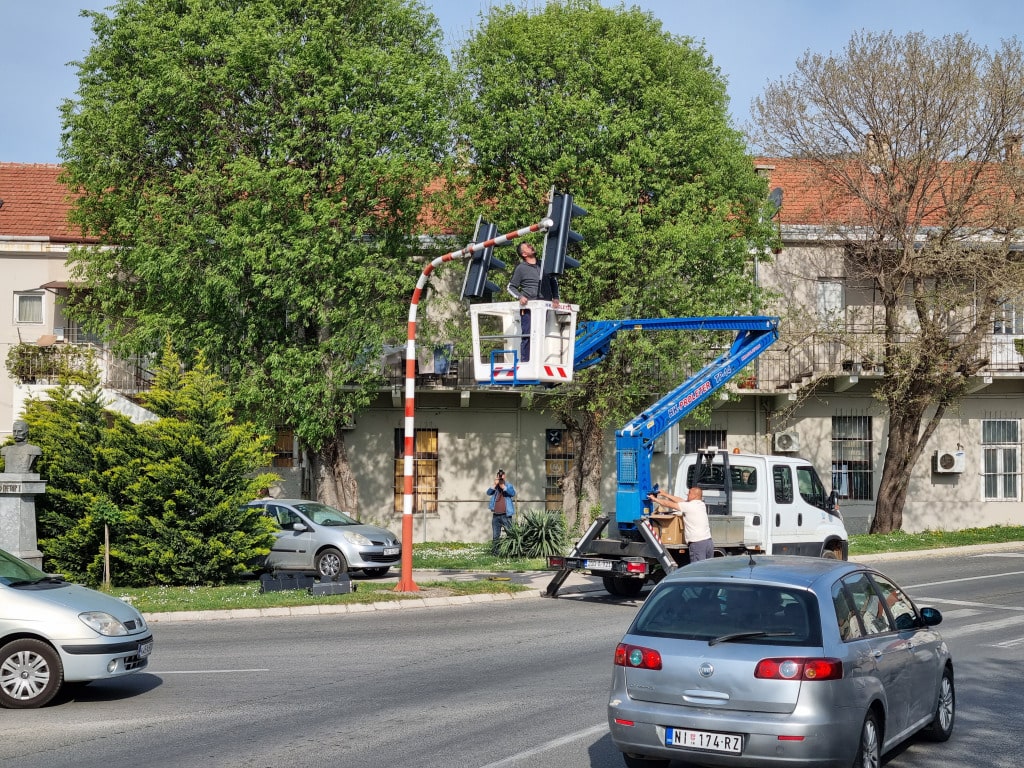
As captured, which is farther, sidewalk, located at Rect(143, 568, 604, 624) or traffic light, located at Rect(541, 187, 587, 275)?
sidewalk, located at Rect(143, 568, 604, 624)

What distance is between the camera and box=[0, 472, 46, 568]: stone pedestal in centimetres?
1950

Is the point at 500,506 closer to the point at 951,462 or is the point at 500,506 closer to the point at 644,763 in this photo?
the point at 951,462

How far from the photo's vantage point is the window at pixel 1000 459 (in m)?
34.6

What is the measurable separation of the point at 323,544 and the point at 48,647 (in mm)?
12198

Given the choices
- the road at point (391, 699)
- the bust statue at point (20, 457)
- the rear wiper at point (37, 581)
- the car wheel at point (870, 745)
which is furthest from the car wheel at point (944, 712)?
the bust statue at point (20, 457)

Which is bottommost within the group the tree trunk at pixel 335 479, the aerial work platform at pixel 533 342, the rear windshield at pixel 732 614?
the rear windshield at pixel 732 614

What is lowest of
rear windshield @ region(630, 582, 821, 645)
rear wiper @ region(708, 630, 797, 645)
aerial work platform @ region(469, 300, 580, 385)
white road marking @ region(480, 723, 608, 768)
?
white road marking @ region(480, 723, 608, 768)

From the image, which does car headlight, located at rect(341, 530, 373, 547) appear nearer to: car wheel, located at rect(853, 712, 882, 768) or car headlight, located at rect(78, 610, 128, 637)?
car headlight, located at rect(78, 610, 128, 637)

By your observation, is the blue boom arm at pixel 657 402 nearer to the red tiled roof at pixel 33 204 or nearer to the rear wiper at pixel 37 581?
the rear wiper at pixel 37 581

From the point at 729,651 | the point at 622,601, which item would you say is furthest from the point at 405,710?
the point at 622,601

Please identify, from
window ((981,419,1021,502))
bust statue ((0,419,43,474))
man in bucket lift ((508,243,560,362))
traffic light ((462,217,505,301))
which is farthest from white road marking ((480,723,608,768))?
window ((981,419,1021,502))

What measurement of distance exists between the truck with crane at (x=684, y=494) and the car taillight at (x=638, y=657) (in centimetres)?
798

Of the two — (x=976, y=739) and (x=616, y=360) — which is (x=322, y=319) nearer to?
(x=616, y=360)

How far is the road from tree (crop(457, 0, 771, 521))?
12.0 meters
